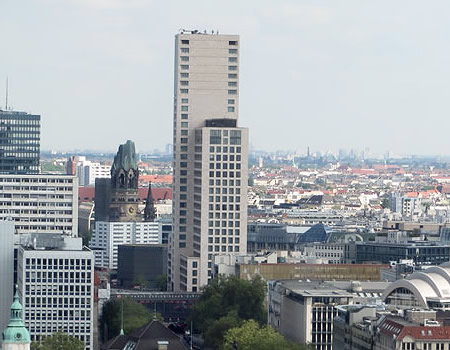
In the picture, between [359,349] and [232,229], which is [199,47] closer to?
[232,229]

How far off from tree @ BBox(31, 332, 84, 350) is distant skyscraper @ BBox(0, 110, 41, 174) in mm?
65465

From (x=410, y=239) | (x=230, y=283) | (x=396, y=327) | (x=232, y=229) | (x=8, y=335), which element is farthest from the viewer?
(x=410, y=239)

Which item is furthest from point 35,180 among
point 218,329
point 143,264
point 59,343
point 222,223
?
point 59,343

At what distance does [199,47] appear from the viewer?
169m

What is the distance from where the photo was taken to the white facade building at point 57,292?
422 ft

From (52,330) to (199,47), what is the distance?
148 feet

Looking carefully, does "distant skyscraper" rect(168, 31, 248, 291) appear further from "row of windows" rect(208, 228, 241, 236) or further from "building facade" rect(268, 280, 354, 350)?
"building facade" rect(268, 280, 354, 350)

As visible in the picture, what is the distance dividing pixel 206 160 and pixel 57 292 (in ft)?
127

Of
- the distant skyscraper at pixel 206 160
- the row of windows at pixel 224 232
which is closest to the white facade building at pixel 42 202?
the distant skyscraper at pixel 206 160

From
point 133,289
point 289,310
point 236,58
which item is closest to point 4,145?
point 133,289

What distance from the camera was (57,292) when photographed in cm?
12862

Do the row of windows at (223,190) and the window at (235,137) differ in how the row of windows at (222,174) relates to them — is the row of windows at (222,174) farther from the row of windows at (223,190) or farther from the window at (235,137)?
the window at (235,137)

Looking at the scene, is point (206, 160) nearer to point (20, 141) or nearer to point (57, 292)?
point (20, 141)

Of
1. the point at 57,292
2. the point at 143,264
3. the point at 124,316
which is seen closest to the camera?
the point at 57,292
